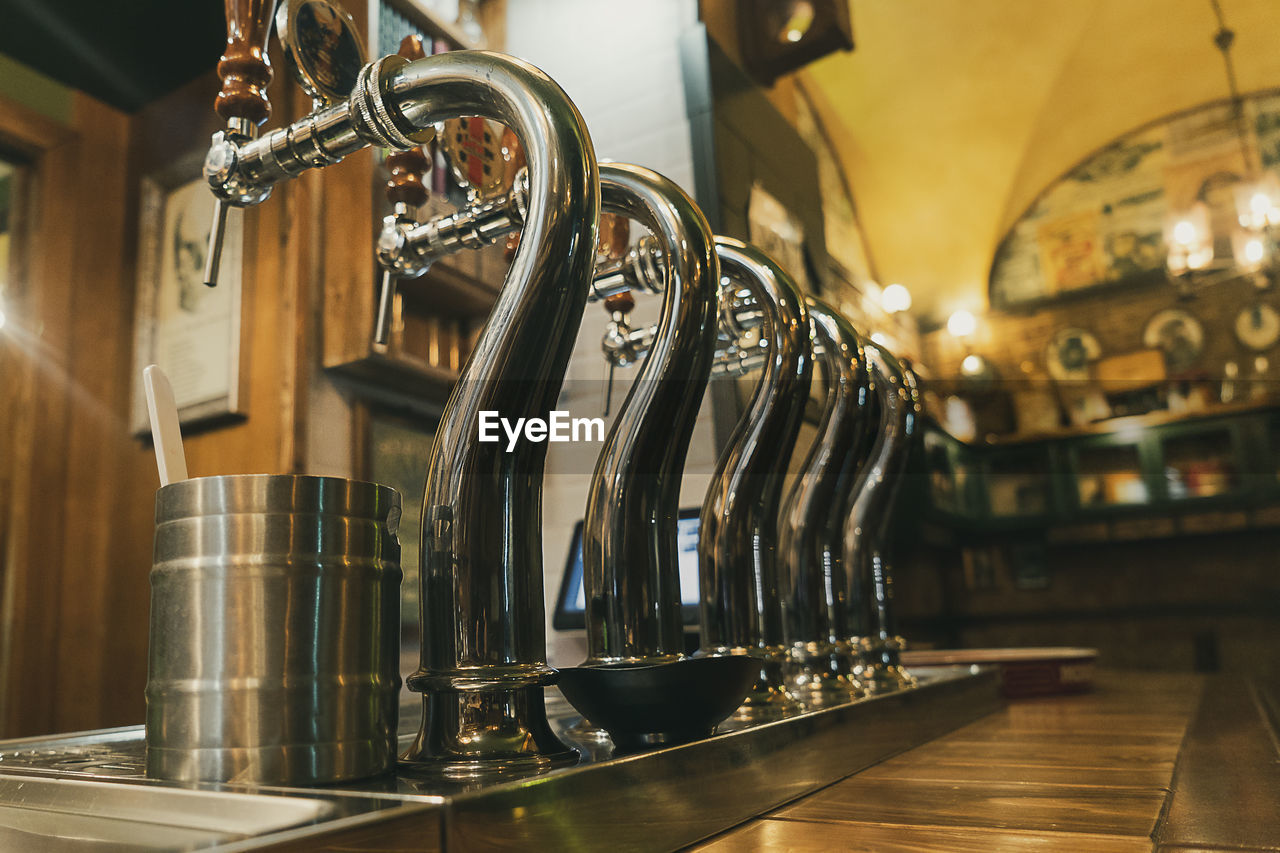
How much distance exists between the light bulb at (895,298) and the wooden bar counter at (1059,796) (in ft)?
7.89

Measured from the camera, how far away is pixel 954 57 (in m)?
2.77

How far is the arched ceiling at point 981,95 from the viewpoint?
2.62m

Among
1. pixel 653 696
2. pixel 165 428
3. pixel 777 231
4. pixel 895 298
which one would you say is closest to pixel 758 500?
pixel 653 696

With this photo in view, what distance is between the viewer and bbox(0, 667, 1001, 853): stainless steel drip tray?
0.24 meters

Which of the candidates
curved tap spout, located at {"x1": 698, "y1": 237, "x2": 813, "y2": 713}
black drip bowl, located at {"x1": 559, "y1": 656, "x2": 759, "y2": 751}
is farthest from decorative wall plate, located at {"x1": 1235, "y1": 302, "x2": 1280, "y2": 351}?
black drip bowl, located at {"x1": 559, "y1": 656, "x2": 759, "y2": 751}

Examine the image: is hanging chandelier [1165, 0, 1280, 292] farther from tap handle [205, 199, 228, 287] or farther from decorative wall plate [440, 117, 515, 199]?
tap handle [205, 199, 228, 287]

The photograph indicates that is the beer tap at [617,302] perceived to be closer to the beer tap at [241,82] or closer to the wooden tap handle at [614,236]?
the wooden tap handle at [614,236]

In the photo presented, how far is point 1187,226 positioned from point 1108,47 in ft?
2.90

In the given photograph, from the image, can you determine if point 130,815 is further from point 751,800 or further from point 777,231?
point 777,231

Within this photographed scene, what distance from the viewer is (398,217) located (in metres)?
0.58

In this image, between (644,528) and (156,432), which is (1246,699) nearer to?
(644,528)

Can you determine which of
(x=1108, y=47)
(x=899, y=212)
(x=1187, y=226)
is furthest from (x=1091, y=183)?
(x=899, y=212)

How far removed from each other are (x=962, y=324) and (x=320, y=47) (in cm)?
353
